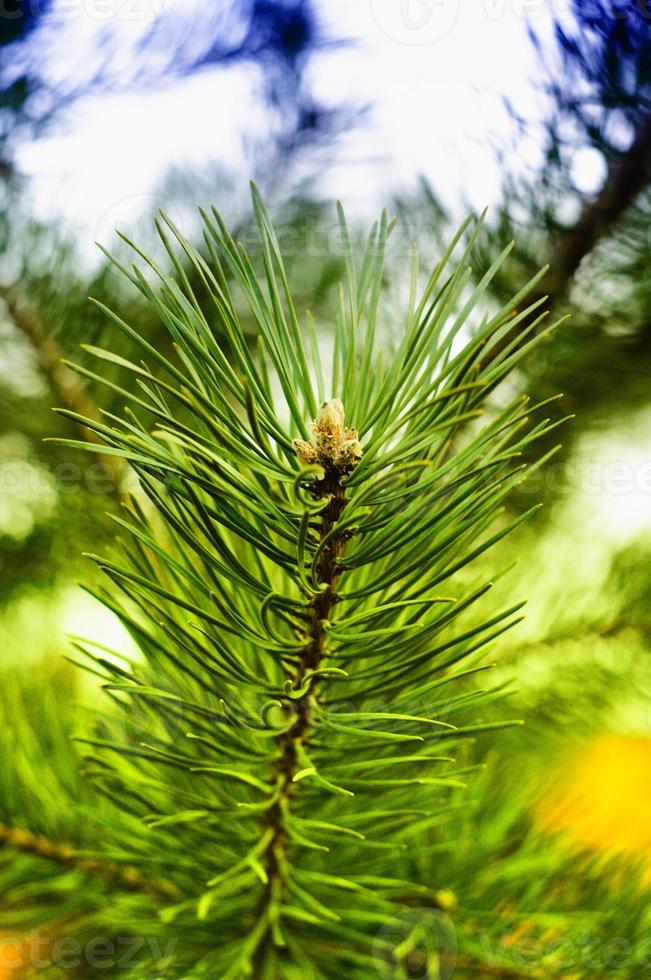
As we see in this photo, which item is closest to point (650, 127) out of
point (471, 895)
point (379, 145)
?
point (379, 145)

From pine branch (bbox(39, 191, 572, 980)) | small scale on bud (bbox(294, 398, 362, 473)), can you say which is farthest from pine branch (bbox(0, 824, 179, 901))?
small scale on bud (bbox(294, 398, 362, 473))

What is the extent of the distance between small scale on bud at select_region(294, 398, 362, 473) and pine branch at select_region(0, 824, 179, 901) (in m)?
0.17

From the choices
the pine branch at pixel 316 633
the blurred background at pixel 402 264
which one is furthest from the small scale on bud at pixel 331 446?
the blurred background at pixel 402 264

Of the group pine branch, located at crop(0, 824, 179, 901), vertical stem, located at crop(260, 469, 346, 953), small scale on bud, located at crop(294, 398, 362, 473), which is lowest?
pine branch, located at crop(0, 824, 179, 901)

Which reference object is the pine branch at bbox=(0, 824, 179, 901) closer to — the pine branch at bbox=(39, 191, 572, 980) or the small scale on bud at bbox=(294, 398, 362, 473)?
the pine branch at bbox=(39, 191, 572, 980)

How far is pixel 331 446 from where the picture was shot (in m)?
0.19

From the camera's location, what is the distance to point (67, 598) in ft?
1.45

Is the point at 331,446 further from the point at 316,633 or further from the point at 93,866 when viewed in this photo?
the point at 93,866

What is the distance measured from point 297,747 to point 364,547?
Result: 0.06m

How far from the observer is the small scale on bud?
192 millimetres

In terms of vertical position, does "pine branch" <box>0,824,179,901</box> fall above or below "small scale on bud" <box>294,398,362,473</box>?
below

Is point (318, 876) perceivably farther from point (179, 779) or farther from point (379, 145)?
point (379, 145)

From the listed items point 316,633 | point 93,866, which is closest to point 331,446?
point 316,633

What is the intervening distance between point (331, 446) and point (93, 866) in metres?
0.19
